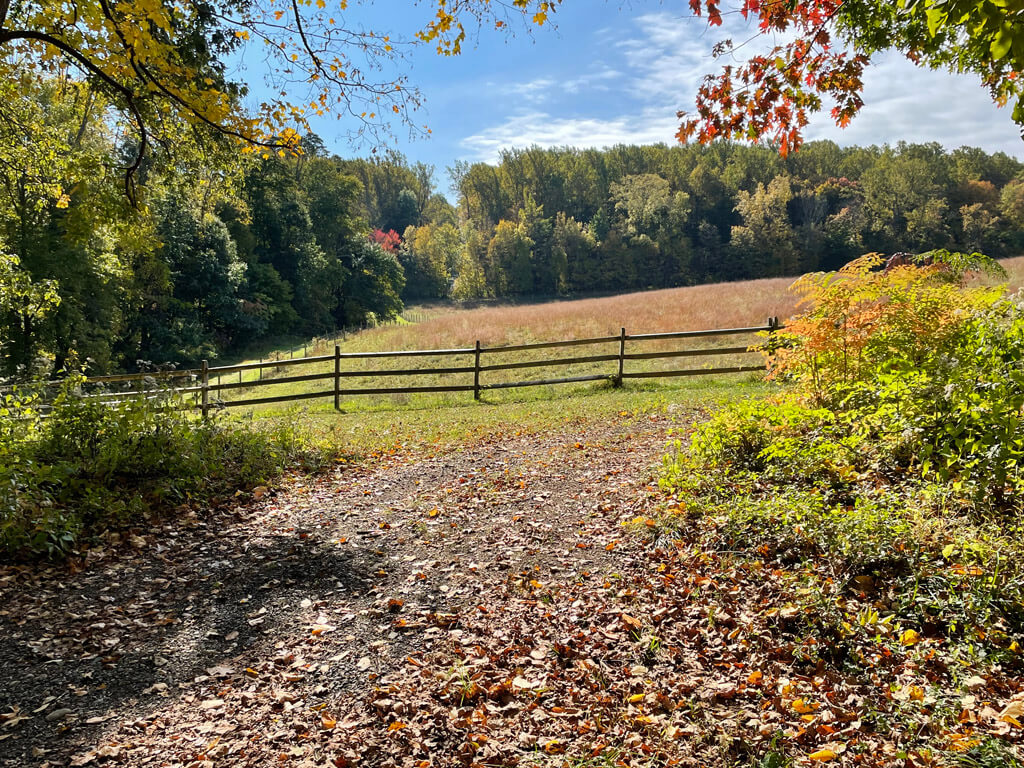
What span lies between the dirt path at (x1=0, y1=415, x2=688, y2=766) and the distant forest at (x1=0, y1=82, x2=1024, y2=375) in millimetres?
5421

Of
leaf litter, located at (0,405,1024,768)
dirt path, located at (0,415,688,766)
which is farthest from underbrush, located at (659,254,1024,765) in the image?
dirt path, located at (0,415,688,766)

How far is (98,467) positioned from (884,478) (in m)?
7.18

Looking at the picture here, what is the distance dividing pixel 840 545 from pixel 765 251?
68446 millimetres

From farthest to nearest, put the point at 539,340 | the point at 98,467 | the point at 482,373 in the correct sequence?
1. the point at 539,340
2. the point at 482,373
3. the point at 98,467

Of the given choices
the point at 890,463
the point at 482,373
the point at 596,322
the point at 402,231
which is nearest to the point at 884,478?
the point at 890,463

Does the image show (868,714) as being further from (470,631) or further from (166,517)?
(166,517)

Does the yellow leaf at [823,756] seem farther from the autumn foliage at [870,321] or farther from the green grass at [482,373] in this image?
the green grass at [482,373]

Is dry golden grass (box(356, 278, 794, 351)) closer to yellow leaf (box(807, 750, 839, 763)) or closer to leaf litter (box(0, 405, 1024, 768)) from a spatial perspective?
leaf litter (box(0, 405, 1024, 768))

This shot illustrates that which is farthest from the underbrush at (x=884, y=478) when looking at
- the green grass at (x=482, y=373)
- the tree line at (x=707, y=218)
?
the tree line at (x=707, y=218)

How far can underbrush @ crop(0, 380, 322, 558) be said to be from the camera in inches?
193

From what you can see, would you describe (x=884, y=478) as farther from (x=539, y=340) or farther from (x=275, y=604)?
(x=539, y=340)

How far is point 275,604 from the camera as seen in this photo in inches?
170

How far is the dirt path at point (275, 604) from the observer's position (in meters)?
3.03

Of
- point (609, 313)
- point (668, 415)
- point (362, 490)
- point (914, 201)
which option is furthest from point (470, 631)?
point (914, 201)
